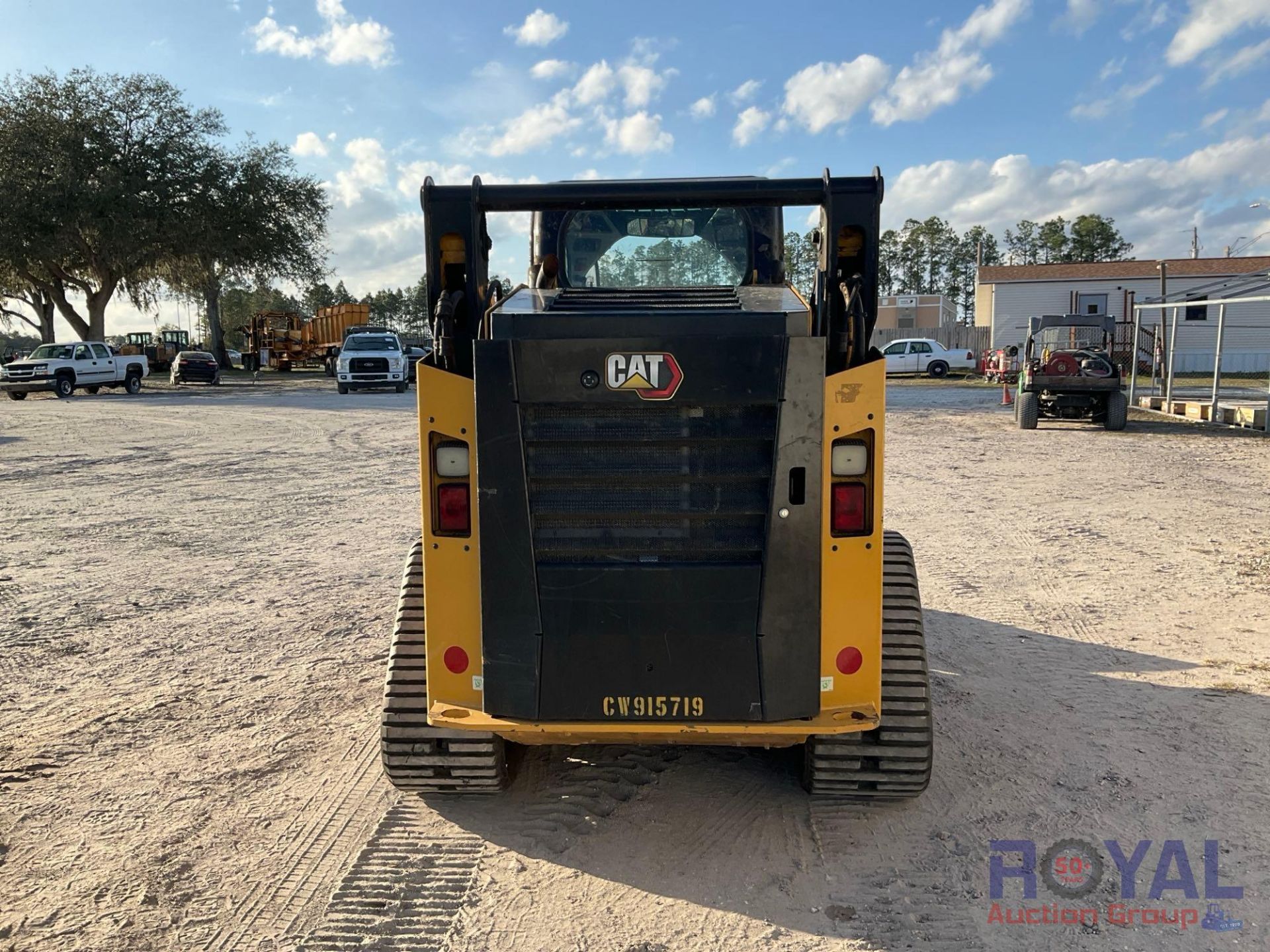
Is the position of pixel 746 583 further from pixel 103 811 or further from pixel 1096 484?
pixel 1096 484

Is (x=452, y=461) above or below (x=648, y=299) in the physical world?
below

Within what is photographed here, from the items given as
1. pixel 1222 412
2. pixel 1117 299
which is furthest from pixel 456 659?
pixel 1117 299

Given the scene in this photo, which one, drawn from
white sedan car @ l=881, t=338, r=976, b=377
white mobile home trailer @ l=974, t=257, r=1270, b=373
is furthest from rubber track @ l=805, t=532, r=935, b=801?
white mobile home trailer @ l=974, t=257, r=1270, b=373

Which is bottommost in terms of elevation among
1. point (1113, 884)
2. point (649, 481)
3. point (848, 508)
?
point (1113, 884)

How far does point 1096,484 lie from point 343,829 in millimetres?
9766

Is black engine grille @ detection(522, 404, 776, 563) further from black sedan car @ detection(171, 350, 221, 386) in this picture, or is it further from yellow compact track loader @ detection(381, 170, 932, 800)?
black sedan car @ detection(171, 350, 221, 386)

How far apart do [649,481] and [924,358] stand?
3487cm

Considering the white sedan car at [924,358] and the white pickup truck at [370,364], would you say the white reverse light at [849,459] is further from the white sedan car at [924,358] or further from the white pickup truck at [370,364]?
the white sedan car at [924,358]

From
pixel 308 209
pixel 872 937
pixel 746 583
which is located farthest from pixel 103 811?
pixel 308 209

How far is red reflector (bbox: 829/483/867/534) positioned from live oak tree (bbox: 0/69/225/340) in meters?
40.4

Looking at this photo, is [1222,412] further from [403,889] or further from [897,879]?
[403,889]

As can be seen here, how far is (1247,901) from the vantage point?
2.86 meters

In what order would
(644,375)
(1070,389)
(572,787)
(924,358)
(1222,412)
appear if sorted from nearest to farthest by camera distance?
(644,375)
(572,787)
(1070,389)
(1222,412)
(924,358)

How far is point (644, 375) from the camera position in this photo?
285 centimetres
